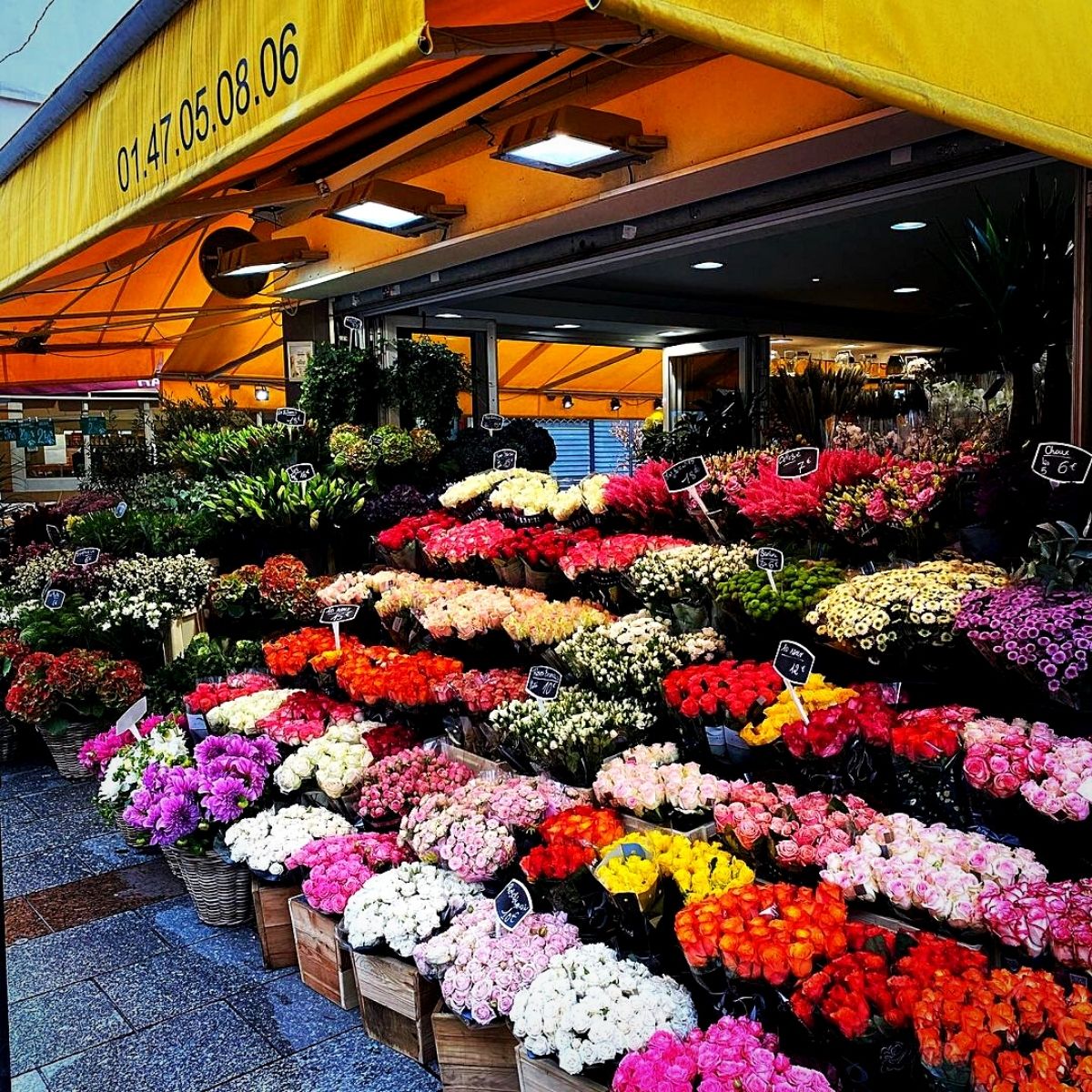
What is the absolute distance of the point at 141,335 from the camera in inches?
374

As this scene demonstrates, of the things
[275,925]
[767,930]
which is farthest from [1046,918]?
[275,925]

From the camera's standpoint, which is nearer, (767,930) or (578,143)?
(767,930)

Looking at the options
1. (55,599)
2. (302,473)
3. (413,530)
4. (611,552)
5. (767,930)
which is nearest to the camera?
(767,930)

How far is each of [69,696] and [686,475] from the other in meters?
3.97

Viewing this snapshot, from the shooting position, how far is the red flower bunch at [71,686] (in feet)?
18.5

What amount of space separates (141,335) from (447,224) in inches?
210

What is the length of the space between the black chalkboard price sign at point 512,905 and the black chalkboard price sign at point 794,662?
3.46 ft

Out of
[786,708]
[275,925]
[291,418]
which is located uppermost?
[291,418]

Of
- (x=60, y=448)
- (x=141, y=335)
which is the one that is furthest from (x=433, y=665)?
(x=60, y=448)

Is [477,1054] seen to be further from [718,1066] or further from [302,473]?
[302,473]

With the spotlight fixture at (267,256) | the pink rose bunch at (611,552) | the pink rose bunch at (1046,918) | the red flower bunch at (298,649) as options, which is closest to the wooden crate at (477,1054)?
the pink rose bunch at (1046,918)

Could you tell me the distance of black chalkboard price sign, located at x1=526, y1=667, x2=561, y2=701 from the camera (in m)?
3.78

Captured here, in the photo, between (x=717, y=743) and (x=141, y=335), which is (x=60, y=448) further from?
(x=717, y=743)

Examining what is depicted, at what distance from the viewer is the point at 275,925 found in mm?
3619
